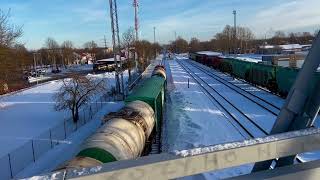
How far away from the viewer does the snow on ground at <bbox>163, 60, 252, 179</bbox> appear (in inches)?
664

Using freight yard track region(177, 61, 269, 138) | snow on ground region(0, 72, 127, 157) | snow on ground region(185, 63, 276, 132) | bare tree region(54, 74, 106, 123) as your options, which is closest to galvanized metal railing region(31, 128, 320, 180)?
freight yard track region(177, 61, 269, 138)

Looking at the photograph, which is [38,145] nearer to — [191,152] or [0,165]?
[0,165]

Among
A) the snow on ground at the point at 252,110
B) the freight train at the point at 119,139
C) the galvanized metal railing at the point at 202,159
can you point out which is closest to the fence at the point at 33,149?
the freight train at the point at 119,139

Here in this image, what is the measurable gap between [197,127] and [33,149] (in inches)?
347

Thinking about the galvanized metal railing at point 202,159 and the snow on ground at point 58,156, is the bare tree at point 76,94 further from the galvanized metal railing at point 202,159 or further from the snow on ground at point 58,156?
the galvanized metal railing at point 202,159

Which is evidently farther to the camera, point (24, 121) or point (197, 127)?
point (24, 121)

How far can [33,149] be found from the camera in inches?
765

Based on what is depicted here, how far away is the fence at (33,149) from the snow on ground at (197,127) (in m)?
6.51

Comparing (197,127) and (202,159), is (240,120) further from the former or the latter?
(202,159)

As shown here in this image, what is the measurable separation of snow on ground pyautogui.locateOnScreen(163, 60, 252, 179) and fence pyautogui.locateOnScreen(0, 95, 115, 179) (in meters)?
6.51

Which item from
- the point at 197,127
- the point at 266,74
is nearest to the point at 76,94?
the point at 197,127

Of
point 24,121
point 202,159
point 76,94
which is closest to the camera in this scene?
point 202,159

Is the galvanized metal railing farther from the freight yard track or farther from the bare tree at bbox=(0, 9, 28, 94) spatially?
the bare tree at bbox=(0, 9, 28, 94)

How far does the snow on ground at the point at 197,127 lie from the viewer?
16.9m
